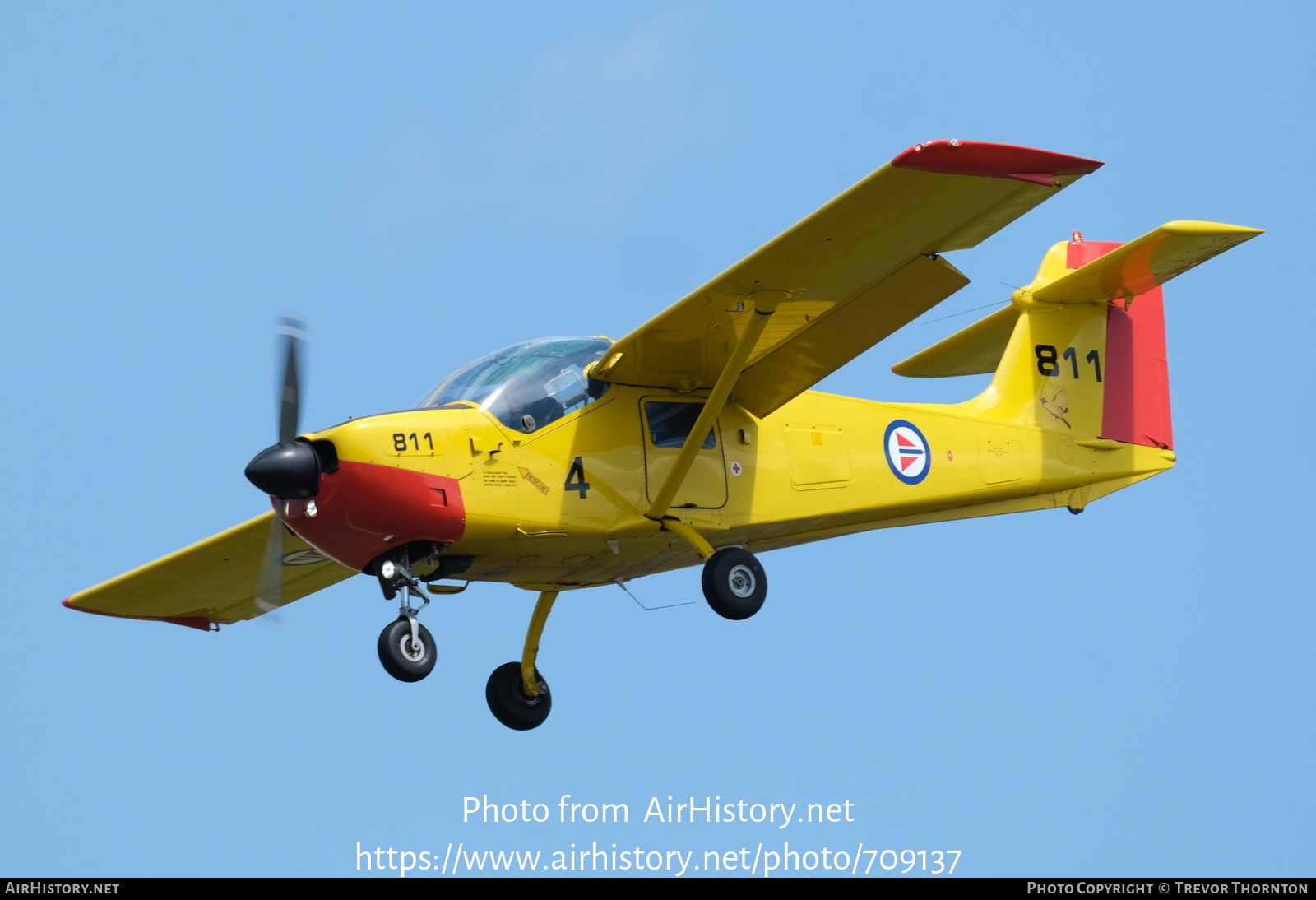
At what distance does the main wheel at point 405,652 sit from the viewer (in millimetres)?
11664

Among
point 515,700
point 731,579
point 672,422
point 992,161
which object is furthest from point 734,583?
point 992,161

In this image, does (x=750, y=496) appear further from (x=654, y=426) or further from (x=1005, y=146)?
(x=1005, y=146)

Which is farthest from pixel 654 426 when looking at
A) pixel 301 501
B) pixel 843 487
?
pixel 301 501

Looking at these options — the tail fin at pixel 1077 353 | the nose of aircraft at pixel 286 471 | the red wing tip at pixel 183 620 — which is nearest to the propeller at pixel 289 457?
the nose of aircraft at pixel 286 471

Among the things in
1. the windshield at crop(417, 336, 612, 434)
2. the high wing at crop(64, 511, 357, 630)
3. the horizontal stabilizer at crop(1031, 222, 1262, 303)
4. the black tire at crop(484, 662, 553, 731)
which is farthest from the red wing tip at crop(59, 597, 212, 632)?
the horizontal stabilizer at crop(1031, 222, 1262, 303)

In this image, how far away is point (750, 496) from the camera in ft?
43.5

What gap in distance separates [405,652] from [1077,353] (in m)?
7.50

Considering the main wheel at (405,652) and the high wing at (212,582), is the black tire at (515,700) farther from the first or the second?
the main wheel at (405,652)

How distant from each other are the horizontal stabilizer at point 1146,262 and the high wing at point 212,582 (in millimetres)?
7090

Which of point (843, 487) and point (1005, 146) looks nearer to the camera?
point (1005, 146)

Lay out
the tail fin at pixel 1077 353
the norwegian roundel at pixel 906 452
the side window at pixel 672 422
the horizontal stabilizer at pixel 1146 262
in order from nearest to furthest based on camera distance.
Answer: the side window at pixel 672 422 → the horizontal stabilizer at pixel 1146 262 → the norwegian roundel at pixel 906 452 → the tail fin at pixel 1077 353

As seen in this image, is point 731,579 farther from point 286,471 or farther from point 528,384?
point 286,471

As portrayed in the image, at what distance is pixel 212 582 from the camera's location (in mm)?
15281

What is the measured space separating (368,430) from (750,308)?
9.43 feet
